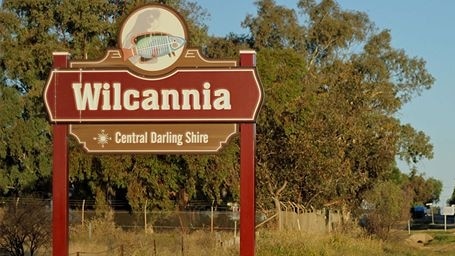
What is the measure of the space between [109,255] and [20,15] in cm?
2466

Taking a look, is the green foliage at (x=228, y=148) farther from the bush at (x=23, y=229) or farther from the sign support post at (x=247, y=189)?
the sign support post at (x=247, y=189)

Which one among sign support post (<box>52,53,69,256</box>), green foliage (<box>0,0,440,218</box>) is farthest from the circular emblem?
green foliage (<box>0,0,440,218</box>)

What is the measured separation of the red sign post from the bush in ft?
37.6

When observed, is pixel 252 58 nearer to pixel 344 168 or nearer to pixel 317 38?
pixel 344 168

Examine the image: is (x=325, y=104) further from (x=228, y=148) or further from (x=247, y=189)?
(x=247, y=189)

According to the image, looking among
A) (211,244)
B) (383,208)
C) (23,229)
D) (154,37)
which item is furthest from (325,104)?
(154,37)

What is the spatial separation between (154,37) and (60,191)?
2.75 m

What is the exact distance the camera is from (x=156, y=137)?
1301 centimetres

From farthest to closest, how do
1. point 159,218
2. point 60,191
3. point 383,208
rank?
point 383,208 < point 159,218 < point 60,191

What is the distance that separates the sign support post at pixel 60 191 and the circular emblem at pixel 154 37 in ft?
3.79

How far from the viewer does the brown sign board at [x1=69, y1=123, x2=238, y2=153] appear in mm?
12914

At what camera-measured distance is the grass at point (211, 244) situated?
1107 inches

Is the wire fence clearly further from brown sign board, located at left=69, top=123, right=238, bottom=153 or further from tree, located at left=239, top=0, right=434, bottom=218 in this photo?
brown sign board, located at left=69, top=123, right=238, bottom=153

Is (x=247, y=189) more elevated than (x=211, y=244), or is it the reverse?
Result: (x=247, y=189)
